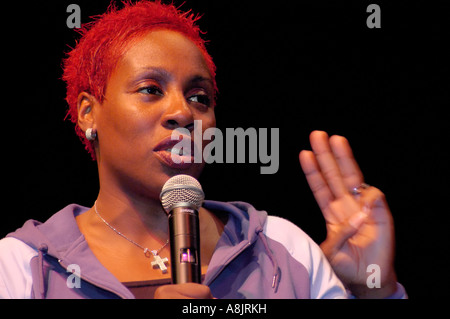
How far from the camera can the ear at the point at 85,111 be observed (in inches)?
84.7

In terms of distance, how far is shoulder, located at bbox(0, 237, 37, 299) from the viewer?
5.82 ft

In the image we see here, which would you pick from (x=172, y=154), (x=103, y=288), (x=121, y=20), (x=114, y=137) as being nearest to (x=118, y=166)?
(x=114, y=137)

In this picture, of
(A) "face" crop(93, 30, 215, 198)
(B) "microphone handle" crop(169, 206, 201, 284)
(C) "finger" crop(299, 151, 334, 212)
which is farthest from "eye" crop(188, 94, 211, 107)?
(B) "microphone handle" crop(169, 206, 201, 284)

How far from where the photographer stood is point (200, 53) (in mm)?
2125

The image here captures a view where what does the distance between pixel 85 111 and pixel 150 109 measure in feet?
1.21

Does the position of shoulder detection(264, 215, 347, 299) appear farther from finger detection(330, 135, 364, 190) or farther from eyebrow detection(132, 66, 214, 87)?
eyebrow detection(132, 66, 214, 87)

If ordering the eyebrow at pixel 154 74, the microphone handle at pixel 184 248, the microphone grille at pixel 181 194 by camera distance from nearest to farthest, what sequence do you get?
the microphone handle at pixel 184 248, the microphone grille at pixel 181 194, the eyebrow at pixel 154 74

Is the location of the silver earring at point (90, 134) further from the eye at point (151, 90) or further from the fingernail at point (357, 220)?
the fingernail at point (357, 220)

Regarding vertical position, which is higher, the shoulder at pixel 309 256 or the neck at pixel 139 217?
the neck at pixel 139 217

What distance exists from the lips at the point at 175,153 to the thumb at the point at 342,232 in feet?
1.63

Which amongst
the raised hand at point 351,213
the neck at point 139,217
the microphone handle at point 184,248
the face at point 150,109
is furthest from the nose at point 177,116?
the microphone handle at point 184,248

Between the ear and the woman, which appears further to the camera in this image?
the ear

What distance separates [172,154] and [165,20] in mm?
573

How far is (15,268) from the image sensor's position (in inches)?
71.8
